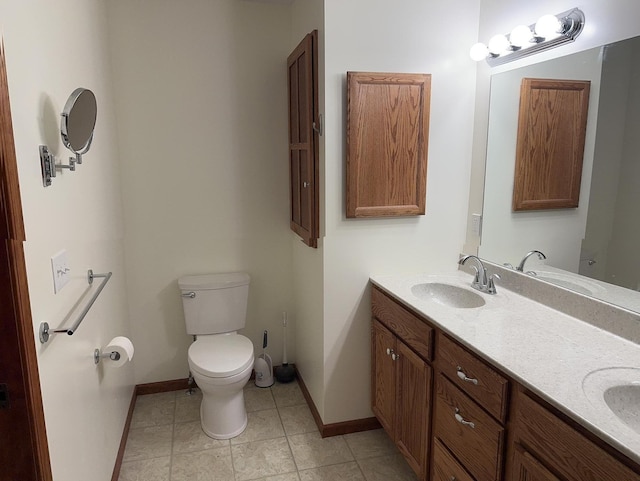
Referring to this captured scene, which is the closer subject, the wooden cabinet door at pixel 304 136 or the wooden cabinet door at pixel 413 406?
the wooden cabinet door at pixel 413 406

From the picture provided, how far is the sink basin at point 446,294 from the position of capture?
2104 mm

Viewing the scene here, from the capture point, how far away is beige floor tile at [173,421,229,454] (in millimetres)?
2371

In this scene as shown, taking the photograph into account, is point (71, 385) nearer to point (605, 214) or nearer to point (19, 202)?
point (19, 202)

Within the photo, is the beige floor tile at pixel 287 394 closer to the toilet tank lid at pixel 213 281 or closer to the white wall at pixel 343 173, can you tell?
the white wall at pixel 343 173

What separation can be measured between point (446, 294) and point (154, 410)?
1.85 m

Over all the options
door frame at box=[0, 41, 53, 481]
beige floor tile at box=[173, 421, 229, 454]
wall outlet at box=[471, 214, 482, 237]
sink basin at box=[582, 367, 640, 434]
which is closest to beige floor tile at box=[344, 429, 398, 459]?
beige floor tile at box=[173, 421, 229, 454]

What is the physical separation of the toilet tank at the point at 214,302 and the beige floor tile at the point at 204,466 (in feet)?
2.33

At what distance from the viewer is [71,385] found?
1486 mm

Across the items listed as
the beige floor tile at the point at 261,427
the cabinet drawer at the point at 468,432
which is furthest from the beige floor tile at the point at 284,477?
the cabinet drawer at the point at 468,432

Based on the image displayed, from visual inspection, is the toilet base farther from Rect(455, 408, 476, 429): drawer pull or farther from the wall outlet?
the wall outlet

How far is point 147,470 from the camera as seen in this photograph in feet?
7.23

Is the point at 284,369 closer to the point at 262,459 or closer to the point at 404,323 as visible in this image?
the point at 262,459

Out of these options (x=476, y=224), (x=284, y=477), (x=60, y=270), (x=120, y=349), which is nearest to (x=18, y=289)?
(x=60, y=270)

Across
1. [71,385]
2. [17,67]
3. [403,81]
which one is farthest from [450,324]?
[17,67]
